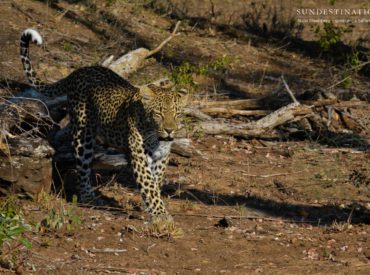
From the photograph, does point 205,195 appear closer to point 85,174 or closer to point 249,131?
point 85,174

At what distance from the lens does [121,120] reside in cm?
996

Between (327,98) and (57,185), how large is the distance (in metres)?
4.56

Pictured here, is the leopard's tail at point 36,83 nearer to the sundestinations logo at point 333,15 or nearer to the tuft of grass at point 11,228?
the tuft of grass at point 11,228

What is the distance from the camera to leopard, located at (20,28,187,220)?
935 centimetres

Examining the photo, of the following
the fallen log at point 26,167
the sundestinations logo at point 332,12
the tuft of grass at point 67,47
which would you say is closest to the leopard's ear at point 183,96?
the fallen log at point 26,167

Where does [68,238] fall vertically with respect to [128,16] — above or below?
below

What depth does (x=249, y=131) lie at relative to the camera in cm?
1284

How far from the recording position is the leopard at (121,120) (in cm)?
935

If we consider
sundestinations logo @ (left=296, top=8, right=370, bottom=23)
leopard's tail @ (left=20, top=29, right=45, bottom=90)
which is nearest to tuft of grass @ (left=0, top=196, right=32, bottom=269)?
leopard's tail @ (left=20, top=29, right=45, bottom=90)

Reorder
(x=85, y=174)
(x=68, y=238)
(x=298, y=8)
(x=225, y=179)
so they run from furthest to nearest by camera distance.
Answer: (x=298, y=8) → (x=225, y=179) → (x=85, y=174) → (x=68, y=238)

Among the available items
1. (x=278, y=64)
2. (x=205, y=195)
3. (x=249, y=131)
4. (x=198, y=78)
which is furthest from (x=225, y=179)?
(x=278, y=64)

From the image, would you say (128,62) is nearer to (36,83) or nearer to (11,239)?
(36,83)

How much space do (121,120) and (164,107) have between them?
0.83m

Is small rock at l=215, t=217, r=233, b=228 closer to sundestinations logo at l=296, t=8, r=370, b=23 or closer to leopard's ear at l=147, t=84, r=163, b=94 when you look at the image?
leopard's ear at l=147, t=84, r=163, b=94
